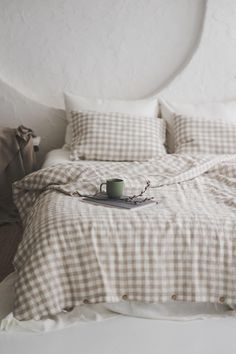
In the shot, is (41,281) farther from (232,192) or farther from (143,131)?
(143,131)

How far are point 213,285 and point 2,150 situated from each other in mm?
1817

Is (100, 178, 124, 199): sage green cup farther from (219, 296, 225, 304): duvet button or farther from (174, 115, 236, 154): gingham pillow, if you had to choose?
(174, 115, 236, 154): gingham pillow

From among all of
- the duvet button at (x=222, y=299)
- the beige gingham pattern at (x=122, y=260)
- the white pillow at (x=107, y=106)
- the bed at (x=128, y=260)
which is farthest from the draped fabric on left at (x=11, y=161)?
the duvet button at (x=222, y=299)

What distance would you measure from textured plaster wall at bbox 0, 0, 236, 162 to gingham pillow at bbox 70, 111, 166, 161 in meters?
0.50

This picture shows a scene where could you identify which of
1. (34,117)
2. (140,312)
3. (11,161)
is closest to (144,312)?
(140,312)

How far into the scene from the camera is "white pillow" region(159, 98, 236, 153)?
9.46 feet

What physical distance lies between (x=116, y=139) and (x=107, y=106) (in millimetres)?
407

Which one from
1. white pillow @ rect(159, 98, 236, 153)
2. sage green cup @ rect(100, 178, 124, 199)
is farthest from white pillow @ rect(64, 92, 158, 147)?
sage green cup @ rect(100, 178, 124, 199)

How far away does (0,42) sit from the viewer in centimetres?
307

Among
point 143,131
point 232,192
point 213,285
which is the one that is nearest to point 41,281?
point 213,285

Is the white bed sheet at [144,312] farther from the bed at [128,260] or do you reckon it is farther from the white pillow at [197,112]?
the white pillow at [197,112]

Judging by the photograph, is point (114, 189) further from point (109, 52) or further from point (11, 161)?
point (109, 52)

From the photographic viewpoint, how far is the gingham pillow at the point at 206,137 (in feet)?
8.61

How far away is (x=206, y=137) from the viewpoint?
8.72 ft
